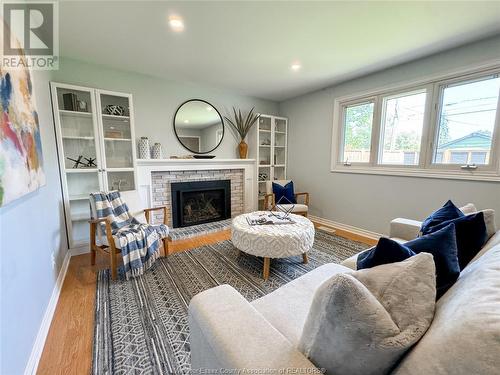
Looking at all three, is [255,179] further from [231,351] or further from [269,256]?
[231,351]

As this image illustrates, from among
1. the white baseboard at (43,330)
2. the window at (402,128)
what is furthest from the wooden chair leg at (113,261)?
the window at (402,128)

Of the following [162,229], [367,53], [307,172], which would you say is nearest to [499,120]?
[367,53]

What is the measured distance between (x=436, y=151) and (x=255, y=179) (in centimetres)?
269

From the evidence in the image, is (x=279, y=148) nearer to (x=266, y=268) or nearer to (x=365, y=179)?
(x=365, y=179)

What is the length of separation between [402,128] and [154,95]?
11.7 ft

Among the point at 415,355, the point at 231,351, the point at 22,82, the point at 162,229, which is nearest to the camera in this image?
the point at 415,355

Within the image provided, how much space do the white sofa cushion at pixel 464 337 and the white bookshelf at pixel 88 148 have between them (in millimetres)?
3203

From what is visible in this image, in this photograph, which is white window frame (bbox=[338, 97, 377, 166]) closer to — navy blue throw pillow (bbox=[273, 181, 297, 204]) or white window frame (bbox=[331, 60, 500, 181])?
white window frame (bbox=[331, 60, 500, 181])

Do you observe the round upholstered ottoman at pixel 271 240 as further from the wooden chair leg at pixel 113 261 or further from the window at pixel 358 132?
the window at pixel 358 132

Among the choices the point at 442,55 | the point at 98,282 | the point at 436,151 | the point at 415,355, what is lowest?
the point at 98,282

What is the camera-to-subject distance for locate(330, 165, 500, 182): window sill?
89.9 inches

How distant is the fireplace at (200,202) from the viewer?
3.44 m

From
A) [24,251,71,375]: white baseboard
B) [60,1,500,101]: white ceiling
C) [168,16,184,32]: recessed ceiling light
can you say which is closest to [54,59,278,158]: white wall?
[60,1,500,101]: white ceiling

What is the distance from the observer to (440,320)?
22.5 inches
